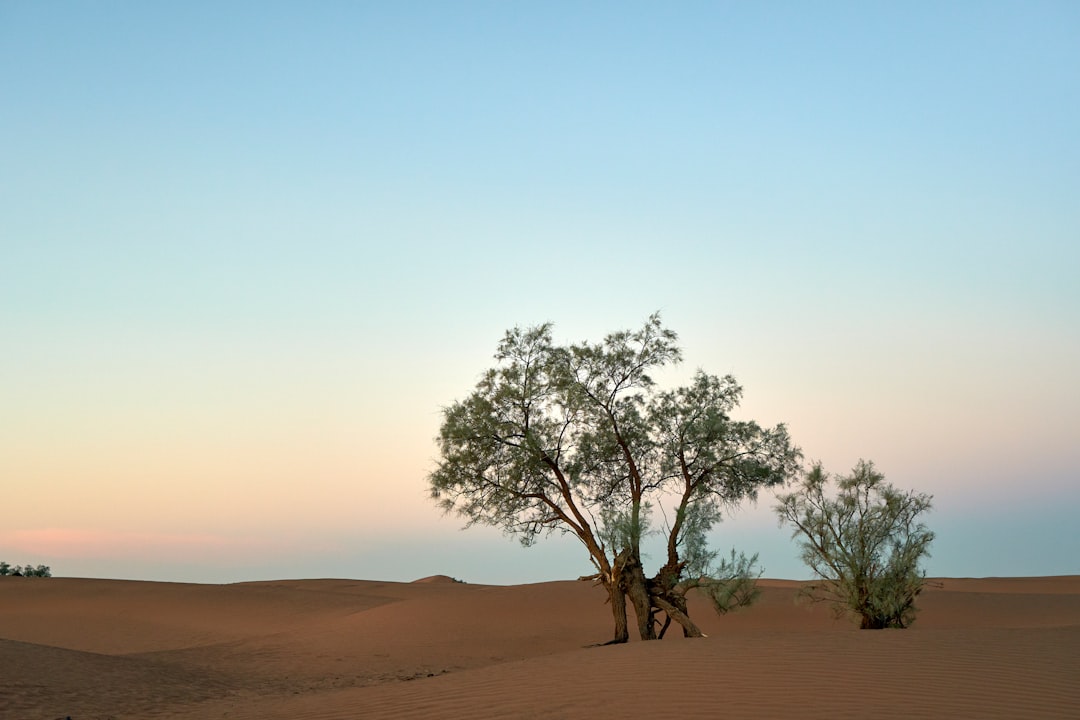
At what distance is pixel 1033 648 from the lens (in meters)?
14.1

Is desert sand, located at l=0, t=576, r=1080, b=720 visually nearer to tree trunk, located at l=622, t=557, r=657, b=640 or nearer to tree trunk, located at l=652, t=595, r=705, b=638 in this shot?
tree trunk, located at l=652, t=595, r=705, b=638

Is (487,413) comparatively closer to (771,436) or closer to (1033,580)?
(771,436)

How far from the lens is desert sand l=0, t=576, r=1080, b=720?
10.5 metres

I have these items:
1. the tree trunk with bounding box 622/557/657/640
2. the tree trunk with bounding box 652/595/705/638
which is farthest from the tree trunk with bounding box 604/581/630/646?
the tree trunk with bounding box 652/595/705/638

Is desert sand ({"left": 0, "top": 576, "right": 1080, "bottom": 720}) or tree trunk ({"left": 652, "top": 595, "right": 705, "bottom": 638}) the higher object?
tree trunk ({"left": 652, "top": 595, "right": 705, "bottom": 638})

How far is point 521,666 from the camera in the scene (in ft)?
49.3

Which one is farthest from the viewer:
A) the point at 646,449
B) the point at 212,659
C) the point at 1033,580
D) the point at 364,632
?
the point at 1033,580

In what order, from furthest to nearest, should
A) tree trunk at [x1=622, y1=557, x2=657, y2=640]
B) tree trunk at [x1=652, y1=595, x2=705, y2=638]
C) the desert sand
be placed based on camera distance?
tree trunk at [x1=622, y1=557, x2=657, y2=640] → tree trunk at [x1=652, y1=595, x2=705, y2=638] → the desert sand

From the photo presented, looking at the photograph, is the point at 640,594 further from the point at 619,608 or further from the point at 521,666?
the point at 521,666

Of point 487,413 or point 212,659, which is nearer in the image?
point 487,413

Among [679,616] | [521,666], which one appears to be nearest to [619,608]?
[679,616]

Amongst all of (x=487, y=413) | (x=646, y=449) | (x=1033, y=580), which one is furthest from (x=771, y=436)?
(x=1033, y=580)

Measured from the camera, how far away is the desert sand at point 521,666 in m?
10.5

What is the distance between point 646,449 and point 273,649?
13.2 metres
